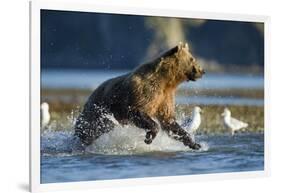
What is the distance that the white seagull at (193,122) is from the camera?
5172 mm

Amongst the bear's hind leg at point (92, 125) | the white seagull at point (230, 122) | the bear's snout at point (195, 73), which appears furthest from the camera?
the white seagull at point (230, 122)

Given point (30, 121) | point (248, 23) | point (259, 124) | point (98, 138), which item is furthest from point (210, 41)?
point (30, 121)

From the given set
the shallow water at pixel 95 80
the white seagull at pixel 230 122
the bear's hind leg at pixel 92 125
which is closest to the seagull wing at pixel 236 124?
the white seagull at pixel 230 122

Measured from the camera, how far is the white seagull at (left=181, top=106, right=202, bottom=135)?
517 cm

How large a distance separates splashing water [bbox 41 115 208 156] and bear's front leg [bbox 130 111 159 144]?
0.03m

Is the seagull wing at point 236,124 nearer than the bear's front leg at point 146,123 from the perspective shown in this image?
No

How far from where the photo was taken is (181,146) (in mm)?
5152

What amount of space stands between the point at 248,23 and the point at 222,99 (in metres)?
Result: 0.66

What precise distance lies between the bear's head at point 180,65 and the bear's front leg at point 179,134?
1.14ft

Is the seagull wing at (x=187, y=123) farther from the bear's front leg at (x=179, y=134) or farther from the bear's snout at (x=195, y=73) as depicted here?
the bear's snout at (x=195, y=73)

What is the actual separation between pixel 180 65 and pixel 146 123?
536 mm

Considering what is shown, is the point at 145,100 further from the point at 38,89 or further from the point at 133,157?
the point at 38,89

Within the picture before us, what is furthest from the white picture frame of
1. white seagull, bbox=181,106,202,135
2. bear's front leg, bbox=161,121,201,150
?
white seagull, bbox=181,106,202,135

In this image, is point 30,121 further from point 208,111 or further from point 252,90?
point 252,90
